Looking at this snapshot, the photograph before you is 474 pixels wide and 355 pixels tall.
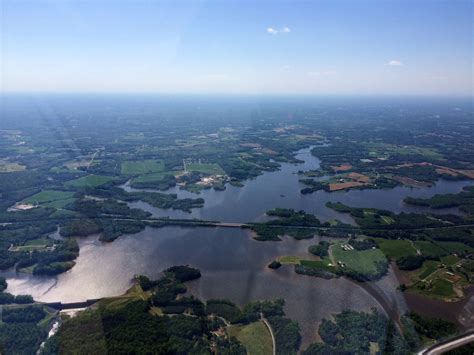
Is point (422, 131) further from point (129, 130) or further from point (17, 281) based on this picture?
point (17, 281)

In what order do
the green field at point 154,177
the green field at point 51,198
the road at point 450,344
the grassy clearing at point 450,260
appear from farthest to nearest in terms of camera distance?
the green field at point 154,177
the green field at point 51,198
the grassy clearing at point 450,260
the road at point 450,344

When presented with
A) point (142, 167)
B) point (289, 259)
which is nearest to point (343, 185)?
point (289, 259)

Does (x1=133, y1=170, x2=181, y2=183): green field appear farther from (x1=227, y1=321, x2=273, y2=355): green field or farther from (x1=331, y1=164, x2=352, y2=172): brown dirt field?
(x1=227, y1=321, x2=273, y2=355): green field

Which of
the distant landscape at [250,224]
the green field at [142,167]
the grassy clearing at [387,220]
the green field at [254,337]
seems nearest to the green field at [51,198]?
the distant landscape at [250,224]

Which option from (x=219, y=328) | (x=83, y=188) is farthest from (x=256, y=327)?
(x=83, y=188)

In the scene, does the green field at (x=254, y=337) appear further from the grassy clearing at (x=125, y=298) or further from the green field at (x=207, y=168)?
the green field at (x=207, y=168)

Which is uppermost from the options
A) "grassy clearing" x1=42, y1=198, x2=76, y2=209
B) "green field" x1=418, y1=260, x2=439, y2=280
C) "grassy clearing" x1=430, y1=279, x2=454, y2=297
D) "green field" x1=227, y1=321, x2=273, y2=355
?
"green field" x1=227, y1=321, x2=273, y2=355

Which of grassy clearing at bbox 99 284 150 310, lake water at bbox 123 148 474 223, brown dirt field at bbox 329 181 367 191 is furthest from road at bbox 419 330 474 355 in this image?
brown dirt field at bbox 329 181 367 191
